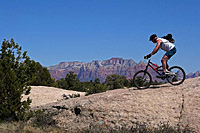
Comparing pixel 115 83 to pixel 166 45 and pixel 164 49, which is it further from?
pixel 166 45

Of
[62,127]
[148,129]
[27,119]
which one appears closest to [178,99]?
[148,129]

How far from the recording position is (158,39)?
10.8m

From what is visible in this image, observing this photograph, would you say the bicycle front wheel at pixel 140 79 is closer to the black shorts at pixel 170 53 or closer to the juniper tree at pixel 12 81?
the black shorts at pixel 170 53

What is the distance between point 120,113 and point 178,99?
7.72 ft

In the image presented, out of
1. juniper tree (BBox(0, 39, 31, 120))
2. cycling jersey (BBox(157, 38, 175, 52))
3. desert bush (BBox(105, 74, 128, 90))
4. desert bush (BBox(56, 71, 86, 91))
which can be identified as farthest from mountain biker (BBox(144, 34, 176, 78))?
desert bush (BBox(56, 71, 86, 91))

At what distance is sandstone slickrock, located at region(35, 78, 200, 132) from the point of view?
8617mm

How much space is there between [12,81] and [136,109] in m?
4.99

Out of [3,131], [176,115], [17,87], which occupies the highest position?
[17,87]

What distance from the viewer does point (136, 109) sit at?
9.08 m

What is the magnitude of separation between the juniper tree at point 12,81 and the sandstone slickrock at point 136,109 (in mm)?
1395

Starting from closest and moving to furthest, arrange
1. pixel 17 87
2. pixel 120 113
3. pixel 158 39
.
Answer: pixel 120 113 → pixel 17 87 → pixel 158 39

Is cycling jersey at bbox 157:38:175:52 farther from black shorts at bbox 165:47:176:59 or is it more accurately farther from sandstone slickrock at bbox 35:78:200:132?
sandstone slickrock at bbox 35:78:200:132

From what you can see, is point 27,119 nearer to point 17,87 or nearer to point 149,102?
point 17,87

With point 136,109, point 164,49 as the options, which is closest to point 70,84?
point 164,49
